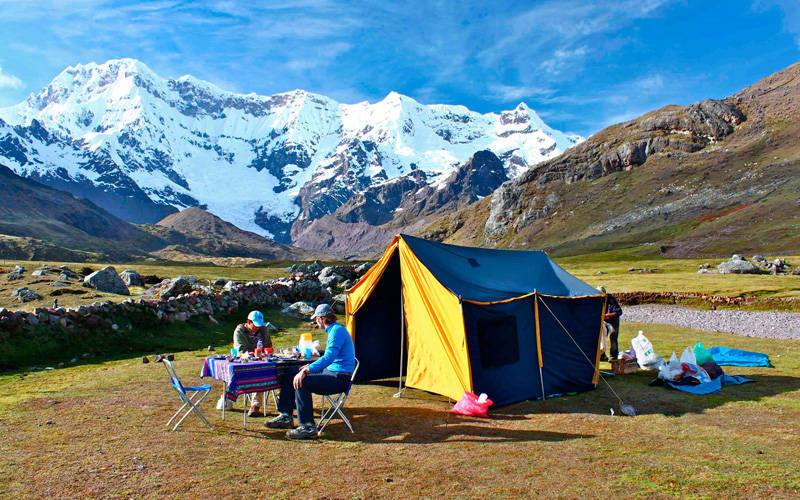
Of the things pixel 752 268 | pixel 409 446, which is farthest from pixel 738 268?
pixel 409 446

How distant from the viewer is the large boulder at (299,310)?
28016 mm

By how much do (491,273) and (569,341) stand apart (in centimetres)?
270

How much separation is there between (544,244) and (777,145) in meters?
67.4

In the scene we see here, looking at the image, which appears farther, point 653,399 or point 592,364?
point 592,364

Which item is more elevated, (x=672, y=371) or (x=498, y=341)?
(x=498, y=341)

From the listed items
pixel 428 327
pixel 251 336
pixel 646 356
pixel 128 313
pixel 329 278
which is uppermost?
pixel 329 278

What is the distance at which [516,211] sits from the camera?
183500mm

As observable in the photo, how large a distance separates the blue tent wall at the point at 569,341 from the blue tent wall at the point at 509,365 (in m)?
0.36

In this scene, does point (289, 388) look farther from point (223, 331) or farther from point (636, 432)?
point (223, 331)

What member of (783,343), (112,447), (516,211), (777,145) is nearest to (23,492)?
(112,447)

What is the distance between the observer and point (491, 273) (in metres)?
13.8

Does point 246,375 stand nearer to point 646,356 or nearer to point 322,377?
point 322,377

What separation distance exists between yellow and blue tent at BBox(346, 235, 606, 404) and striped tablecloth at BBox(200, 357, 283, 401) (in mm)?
4275

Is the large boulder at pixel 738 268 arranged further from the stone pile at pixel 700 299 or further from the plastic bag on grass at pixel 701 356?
the plastic bag on grass at pixel 701 356
